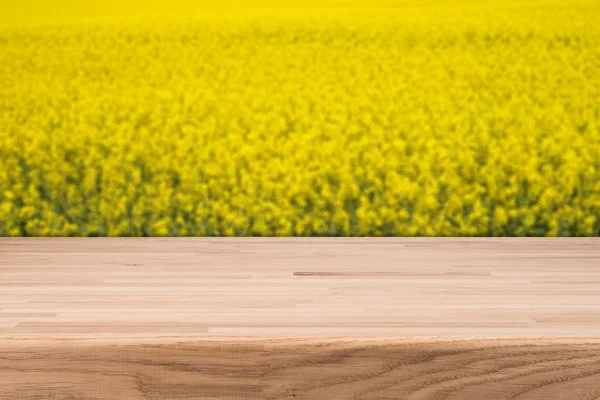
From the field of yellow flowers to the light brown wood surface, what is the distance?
115 cm

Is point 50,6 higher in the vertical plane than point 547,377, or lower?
higher

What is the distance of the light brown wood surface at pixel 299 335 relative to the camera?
2.85 feet

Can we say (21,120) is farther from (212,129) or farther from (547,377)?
(547,377)

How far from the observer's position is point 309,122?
2625mm

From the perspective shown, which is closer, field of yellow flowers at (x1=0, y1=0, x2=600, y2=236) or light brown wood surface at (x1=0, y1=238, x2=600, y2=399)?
light brown wood surface at (x1=0, y1=238, x2=600, y2=399)

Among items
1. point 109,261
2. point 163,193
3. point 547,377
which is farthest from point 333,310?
point 163,193

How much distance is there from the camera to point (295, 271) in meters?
1.29

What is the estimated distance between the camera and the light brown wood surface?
2.85 ft

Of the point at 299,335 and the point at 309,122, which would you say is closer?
the point at 299,335

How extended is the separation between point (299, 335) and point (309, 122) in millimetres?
1774

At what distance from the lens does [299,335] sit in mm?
893

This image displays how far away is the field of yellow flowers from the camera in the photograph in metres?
2.43

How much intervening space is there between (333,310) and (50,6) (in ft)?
7.31

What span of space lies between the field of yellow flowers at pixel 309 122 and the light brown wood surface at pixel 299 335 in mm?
1154
